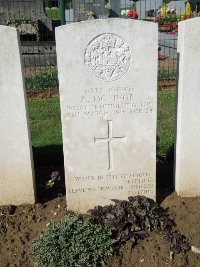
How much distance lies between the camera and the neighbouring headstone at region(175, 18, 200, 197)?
341 cm

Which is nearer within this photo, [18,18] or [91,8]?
[18,18]

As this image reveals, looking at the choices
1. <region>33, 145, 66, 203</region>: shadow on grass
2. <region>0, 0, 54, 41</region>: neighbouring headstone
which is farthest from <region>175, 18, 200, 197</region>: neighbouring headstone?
<region>0, 0, 54, 41</region>: neighbouring headstone

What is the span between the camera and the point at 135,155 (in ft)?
12.0

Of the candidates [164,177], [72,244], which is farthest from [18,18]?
[72,244]

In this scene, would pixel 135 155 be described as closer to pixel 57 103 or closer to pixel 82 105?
pixel 82 105

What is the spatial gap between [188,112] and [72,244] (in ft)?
5.40

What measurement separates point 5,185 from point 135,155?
134 cm

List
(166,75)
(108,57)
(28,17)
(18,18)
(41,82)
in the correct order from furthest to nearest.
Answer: (28,17) < (18,18) < (166,75) < (41,82) < (108,57)

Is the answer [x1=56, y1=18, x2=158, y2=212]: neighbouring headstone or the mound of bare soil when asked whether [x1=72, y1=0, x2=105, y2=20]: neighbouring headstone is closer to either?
the mound of bare soil

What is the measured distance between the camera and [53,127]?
19.8 ft

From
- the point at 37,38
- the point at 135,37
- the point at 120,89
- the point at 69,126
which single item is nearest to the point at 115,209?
the point at 69,126

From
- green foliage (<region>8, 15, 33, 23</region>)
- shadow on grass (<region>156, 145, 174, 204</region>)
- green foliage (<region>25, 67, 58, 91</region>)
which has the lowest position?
shadow on grass (<region>156, 145, 174, 204</region>)

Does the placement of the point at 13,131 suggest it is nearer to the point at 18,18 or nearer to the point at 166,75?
the point at 166,75

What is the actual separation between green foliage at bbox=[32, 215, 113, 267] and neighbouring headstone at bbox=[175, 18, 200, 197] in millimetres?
1081
